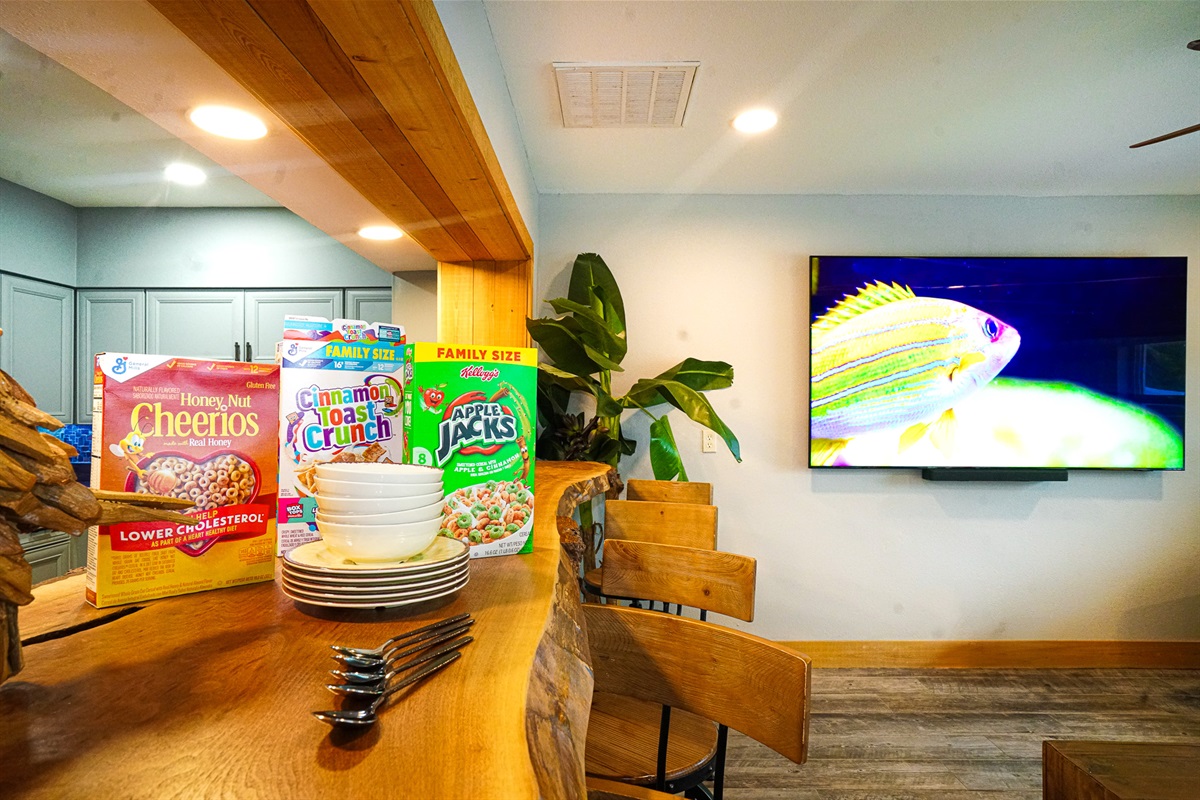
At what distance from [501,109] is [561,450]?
151cm

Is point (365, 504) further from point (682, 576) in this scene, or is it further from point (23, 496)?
point (682, 576)

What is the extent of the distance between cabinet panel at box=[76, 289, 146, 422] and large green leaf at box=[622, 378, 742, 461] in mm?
3343

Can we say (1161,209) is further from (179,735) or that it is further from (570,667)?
(179,735)

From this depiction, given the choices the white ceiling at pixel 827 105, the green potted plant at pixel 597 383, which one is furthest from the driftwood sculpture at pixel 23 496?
the green potted plant at pixel 597 383

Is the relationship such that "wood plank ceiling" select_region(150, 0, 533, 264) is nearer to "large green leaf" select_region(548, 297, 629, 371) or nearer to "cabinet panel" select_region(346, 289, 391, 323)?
"large green leaf" select_region(548, 297, 629, 371)

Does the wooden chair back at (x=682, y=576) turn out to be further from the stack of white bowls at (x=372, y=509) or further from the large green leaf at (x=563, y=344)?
the large green leaf at (x=563, y=344)

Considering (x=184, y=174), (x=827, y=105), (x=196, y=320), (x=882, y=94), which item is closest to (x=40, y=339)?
(x=196, y=320)

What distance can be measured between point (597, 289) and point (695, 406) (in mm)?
887

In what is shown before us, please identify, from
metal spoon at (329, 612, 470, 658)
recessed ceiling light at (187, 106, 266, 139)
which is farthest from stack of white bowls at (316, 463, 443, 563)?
recessed ceiling light at (187, 106, 266, 139)

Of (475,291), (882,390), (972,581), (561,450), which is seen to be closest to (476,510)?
(561,450)

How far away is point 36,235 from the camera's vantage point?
147 inches

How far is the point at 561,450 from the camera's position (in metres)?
3.03

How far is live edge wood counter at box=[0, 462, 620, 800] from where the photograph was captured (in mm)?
455

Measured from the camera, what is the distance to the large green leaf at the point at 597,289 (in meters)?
3.11
